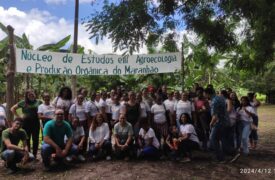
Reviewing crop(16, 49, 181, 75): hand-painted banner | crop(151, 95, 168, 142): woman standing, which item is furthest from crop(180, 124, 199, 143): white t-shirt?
crop(16, 49, 181, 75): hand-painted banner

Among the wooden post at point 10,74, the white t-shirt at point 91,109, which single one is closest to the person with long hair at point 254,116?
the white t-shirt at point 91,109

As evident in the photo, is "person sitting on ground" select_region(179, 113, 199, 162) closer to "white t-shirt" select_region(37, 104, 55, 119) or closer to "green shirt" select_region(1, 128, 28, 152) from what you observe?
"white t-shirt" select_region(37, 104, 55, 119)

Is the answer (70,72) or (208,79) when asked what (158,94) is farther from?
(208,79)

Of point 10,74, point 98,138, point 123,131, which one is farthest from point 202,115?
point 10,74

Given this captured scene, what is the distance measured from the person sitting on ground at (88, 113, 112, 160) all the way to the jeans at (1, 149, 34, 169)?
1.33 m

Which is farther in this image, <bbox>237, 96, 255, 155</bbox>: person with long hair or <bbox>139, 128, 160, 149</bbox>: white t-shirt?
<bbox>237, 96, 255, 155</bbox>: person with long hair

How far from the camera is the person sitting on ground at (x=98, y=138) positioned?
307 inches

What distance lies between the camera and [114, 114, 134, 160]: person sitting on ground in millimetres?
7766

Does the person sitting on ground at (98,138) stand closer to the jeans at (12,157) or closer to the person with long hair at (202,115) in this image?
the jeans at (12,157)

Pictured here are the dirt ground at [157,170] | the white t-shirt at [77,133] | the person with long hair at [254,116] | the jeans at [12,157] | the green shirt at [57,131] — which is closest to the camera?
the dirt ground at [157,170]

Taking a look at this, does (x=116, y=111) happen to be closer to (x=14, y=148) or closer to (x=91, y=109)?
(x=91, y=109)

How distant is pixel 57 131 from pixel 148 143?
1.92m

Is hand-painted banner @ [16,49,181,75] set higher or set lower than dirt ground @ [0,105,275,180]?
higher

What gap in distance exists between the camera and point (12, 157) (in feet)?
22.6
